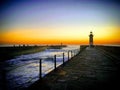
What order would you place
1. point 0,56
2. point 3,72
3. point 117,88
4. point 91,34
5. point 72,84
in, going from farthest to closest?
point 91,34 → point 0,56 → point 72,84 → point 117,88 → point 3,72

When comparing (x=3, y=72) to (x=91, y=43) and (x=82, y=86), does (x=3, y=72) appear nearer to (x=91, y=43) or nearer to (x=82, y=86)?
(x=82, y=86)

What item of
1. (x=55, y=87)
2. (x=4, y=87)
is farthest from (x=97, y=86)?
(x=4, y=87)

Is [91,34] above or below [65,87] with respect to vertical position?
above

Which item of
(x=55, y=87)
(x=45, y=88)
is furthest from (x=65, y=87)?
(x=45, y=88)

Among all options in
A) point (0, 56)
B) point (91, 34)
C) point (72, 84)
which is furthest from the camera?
point (91, 34)

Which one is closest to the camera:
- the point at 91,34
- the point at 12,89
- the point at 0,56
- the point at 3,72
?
the point at 3,72

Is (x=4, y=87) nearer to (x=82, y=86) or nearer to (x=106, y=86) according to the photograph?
(x=82, y=86)

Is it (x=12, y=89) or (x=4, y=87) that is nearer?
(x=4, y=87)

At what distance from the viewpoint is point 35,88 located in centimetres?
496

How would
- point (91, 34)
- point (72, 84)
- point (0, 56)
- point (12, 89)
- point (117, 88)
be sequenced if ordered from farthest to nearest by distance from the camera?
point (91, 34) → point (0, 56) → point (12, 89) → point (72, 84) → point (117, 88)

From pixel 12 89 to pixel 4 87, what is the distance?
12.3 feet

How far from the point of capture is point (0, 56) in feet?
124

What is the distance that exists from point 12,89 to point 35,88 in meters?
2.81

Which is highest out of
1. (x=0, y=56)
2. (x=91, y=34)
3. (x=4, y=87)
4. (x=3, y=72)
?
(x=91, y=34)
